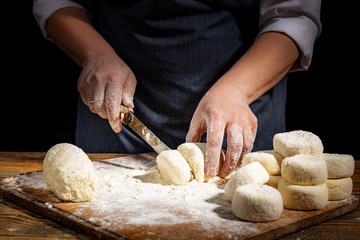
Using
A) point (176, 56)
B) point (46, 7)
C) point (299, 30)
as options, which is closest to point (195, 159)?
point (176, 56)

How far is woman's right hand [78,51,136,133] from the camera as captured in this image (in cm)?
172

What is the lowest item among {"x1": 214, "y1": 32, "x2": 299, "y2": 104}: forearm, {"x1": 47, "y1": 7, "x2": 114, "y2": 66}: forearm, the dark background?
the dark background

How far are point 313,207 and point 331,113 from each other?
1877mm

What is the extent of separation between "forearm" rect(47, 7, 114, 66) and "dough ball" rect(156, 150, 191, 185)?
62cm

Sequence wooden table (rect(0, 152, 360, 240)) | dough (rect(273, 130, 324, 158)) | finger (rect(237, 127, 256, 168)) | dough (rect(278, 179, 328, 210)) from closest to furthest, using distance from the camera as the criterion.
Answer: wooden table (rect(0, 152, 360, 240)) < dough (rect(278, 179, 328, 210)) < dough (rect(273, 130, 324, 158)) < finger (rect(237, 127, 256, 168))

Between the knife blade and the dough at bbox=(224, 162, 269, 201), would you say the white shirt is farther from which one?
the dough at bbox=(224, 162, 269, 201)

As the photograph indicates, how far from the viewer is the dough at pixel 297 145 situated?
1339 mm

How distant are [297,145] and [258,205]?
0.95ft

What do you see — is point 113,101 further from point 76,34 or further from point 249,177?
point 249,177

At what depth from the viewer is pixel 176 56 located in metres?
2.02

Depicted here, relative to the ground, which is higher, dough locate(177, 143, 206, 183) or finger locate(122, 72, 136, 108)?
finger locate(122, 72, 136, 108)

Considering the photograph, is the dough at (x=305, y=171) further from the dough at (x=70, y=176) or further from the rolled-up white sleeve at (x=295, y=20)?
the rolled-up white sleeve at (x=295, y=20)

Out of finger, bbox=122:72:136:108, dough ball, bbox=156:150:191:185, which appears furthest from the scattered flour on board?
finger, bbox=122:72:136:108

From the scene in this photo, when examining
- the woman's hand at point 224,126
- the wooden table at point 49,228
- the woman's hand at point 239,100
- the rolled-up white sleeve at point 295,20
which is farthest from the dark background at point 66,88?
the wooden table at point 49,228
